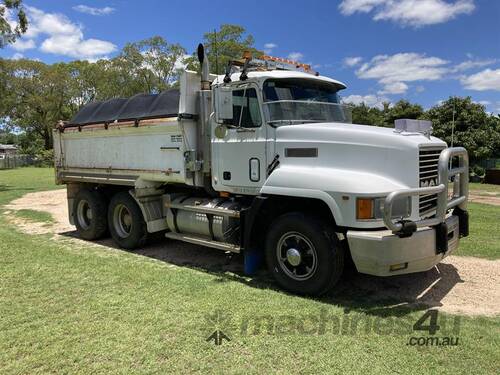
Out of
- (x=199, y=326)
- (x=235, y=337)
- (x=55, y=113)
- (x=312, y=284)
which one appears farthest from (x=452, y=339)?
(x=55, y=113)

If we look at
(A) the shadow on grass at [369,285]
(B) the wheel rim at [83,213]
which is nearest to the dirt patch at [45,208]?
(B) the wheel rim at [83,213]

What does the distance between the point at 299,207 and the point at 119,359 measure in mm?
2793

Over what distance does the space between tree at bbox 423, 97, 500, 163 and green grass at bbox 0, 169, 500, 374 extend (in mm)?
22689

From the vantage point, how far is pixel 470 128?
2600 cm

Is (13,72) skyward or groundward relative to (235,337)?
skyward

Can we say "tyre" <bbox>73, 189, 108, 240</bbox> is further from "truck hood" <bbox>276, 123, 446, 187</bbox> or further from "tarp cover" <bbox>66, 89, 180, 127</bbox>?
"truck hood" <bbox>276, 123, 446, 187</bbox>

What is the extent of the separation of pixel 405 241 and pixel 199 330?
93.0 inches

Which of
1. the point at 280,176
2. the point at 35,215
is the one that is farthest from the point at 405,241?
the point at 35,215

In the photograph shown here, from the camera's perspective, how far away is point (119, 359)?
13.1 ft

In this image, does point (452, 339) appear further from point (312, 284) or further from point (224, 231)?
point (224, 231)

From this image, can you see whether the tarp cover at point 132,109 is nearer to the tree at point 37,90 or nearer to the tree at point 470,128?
the tree at point 470,128

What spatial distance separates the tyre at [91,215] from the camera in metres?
9.06

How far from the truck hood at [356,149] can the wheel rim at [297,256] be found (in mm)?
922

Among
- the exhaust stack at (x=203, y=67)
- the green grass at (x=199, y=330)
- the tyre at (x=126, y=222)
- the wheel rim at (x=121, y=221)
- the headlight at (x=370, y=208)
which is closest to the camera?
the green grass at (x=199, y=330)
